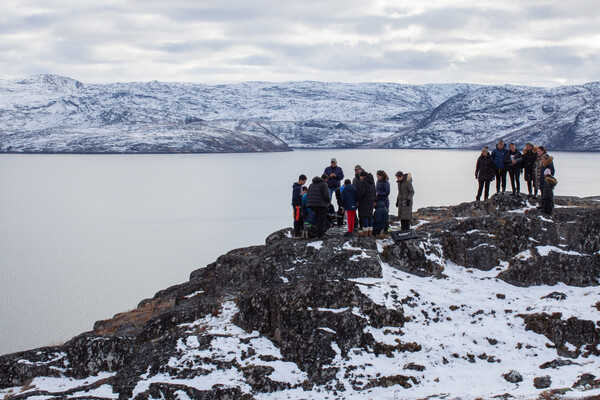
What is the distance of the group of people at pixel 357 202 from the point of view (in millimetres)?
18656

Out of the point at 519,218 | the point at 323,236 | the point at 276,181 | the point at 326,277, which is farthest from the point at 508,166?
the point at 276,181

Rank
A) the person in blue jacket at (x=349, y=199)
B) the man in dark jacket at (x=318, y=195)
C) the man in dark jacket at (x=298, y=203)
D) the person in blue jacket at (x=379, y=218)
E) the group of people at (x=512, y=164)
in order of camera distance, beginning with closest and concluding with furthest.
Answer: the man in dark jacket at (x=318, y=195)
the person in blue jacket at (x=349, y=199)
the person in blue jacket at (x=379, y=218)
the man in dark jacket at (x=298, y=203)
the group of people at (x=512, y=164)

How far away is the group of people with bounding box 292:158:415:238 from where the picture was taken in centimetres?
1866

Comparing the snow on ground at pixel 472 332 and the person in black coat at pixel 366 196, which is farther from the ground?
the person in black coat at pixel 366 196

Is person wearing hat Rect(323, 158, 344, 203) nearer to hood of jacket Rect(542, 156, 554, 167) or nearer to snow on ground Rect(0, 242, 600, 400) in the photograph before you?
snow on ground Rect(0, 242, 600, 400)

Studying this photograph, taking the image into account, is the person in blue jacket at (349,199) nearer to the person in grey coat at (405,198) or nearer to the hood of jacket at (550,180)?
the person in grey coat at (405,198)

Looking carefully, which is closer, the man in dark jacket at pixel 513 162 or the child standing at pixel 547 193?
the child standing at pixel 547 193

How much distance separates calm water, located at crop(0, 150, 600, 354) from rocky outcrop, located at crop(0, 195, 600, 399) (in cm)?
1387

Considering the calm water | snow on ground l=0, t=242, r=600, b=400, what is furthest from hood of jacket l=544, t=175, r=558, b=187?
the calm water

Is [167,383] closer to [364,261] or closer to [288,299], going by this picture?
[288,299]

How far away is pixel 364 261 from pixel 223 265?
20.1 ft

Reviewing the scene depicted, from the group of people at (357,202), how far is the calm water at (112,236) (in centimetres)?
1571

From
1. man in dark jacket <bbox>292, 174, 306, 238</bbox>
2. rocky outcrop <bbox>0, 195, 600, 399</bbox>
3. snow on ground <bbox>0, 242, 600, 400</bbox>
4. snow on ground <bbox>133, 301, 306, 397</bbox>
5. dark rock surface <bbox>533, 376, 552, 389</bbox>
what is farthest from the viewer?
man in dark jacket <bbox>292, 174, 306, 238</bbox>

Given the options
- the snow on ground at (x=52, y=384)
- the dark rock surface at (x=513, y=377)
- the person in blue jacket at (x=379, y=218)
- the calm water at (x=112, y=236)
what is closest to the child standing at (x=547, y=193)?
the person in blue jacket at (x=379, y=218)
